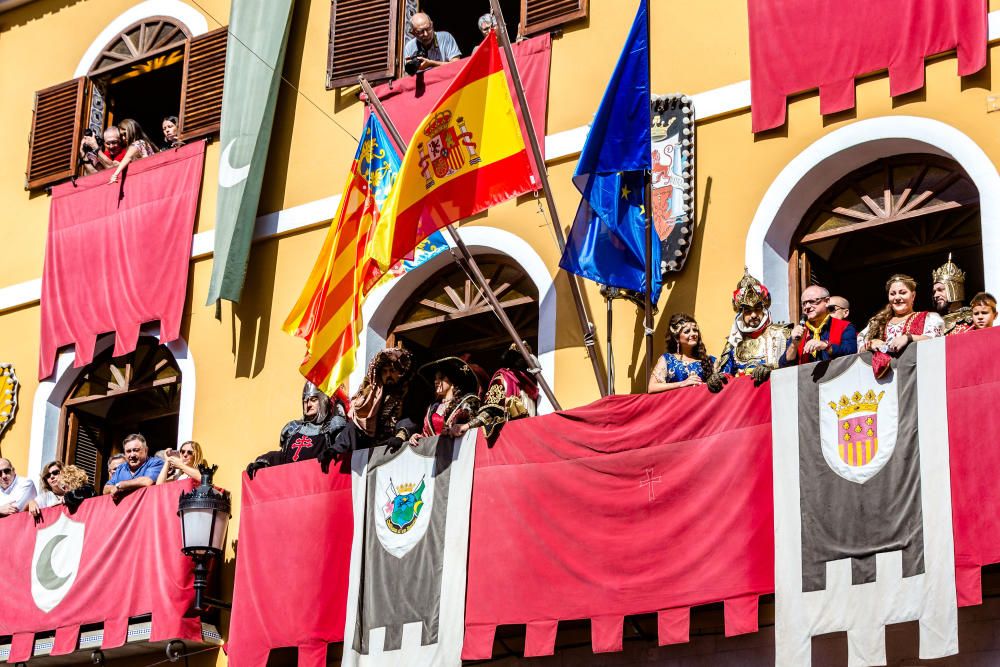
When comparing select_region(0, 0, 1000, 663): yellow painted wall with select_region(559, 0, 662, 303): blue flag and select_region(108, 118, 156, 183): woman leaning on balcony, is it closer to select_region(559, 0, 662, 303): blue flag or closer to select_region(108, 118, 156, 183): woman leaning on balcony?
select_region(559, 0, 662, 303): blue flag

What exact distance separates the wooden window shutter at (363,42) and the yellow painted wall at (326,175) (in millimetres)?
204

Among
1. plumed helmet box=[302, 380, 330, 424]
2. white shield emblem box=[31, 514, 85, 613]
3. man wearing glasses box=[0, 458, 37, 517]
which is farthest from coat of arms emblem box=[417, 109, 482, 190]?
man wearing glasses box=[0, 458, 37, 517]

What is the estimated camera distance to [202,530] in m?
15.4

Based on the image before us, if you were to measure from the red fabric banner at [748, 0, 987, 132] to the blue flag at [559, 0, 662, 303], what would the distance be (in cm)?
101

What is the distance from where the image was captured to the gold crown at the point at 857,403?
492 inches

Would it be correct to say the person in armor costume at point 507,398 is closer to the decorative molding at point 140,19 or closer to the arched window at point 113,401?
the arched window at point 113,401

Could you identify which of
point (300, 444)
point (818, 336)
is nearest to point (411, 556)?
point (300, 444)

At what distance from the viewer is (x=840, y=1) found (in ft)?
47.8

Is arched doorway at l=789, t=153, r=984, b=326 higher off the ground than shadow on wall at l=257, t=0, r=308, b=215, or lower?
lower

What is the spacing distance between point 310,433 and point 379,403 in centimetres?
71

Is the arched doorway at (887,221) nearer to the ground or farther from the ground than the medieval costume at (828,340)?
farther from the ground

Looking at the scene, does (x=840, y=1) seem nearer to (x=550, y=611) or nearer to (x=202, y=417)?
(x=550, y=611)

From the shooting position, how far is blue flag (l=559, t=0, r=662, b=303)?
14.1m

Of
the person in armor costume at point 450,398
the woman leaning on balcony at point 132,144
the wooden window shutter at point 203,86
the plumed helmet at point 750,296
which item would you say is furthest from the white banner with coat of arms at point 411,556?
the woman leaning on balcony at point 132,144
